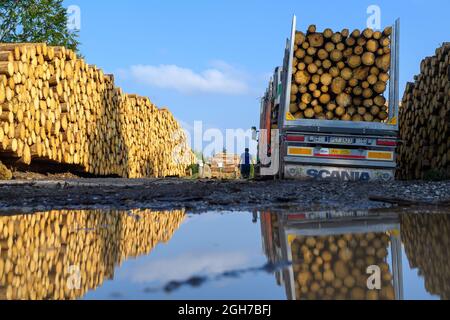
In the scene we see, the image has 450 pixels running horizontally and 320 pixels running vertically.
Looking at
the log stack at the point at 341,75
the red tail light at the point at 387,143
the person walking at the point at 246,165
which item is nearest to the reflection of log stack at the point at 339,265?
the red tail light at the point at 387,143

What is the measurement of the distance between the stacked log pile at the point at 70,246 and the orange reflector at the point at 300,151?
544cm

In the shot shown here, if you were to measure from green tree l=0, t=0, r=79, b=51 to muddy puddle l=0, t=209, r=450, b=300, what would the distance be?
78.3ft

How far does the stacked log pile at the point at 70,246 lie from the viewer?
254 cm

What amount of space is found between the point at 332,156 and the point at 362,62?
6.65 ft

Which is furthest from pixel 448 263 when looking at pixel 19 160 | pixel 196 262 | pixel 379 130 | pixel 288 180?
pixel 19 160

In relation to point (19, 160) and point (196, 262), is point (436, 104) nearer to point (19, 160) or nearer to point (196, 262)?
point (19, 160)

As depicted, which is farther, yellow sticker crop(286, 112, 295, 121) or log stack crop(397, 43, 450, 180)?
log stack crop(397, 43, 450, 180)

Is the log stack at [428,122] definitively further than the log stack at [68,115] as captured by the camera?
Yes

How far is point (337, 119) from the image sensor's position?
10.9 meters

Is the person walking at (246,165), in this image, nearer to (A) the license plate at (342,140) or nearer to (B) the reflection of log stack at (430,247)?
(A) the license plate at (342,140)

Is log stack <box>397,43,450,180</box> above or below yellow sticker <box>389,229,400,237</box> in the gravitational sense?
above

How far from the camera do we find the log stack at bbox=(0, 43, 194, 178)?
1329 cm

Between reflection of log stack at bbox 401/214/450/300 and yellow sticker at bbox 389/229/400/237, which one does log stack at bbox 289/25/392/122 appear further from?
yellow sticker at bbox 389/229/400/237

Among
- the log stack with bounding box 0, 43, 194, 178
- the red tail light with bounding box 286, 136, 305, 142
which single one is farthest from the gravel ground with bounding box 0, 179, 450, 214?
the log stack with bounding box 0, 43, 194, 178
